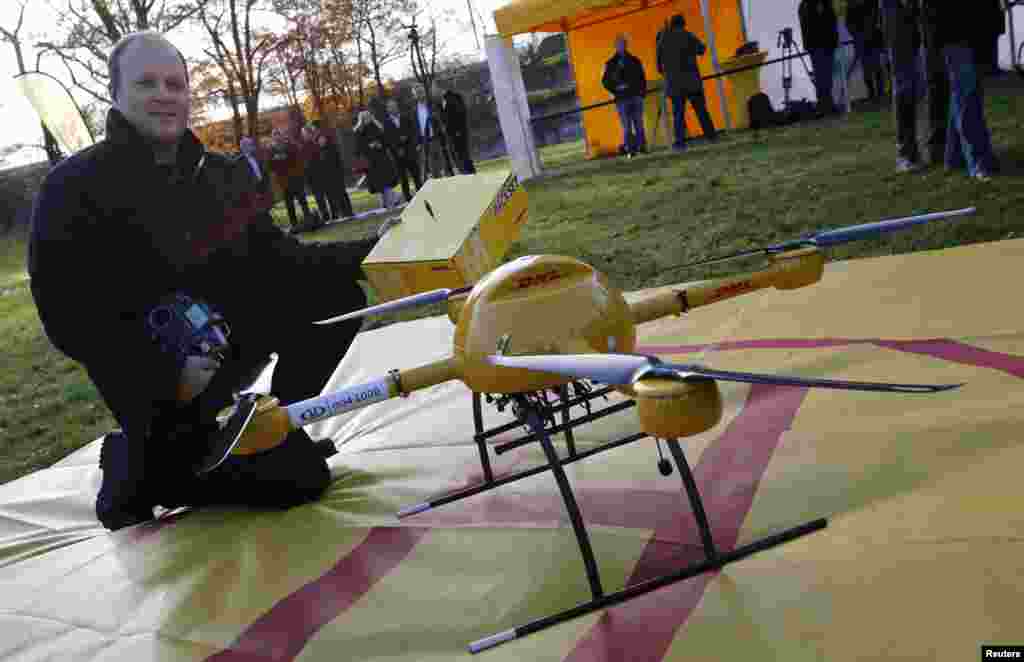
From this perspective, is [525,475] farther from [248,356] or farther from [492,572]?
[248,356]

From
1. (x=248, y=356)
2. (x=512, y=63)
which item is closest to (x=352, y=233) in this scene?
(x=512, y=63)

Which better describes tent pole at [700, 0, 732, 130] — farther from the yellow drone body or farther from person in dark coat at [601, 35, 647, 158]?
the yellow drone body

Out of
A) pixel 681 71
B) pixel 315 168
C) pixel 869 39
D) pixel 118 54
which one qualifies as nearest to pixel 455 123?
pixel 315 168

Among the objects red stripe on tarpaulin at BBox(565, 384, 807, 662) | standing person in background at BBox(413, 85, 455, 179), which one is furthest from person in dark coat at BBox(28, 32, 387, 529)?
standing person in background at BBox(413, 85, 455, 179)

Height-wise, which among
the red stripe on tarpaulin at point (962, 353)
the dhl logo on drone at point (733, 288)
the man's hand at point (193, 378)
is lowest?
the red stripe on tarpaulin at point (962, 353)

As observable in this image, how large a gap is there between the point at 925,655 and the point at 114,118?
294 cm

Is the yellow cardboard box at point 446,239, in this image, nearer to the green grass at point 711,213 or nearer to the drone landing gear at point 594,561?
the green grass at point 711,213

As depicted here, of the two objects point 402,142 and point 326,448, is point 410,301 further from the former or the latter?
point 402,142

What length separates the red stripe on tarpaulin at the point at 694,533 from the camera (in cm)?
168

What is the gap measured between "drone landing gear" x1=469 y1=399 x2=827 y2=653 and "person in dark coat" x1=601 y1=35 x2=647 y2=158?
1184cm

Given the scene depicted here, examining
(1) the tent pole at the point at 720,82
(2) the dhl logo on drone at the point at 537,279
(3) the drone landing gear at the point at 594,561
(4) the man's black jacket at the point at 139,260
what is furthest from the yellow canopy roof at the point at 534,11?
(3) the drone landing gear at the point at 594,561

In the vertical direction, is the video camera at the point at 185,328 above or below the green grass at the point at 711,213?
above

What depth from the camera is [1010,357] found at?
257cm

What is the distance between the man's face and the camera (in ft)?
9.17
